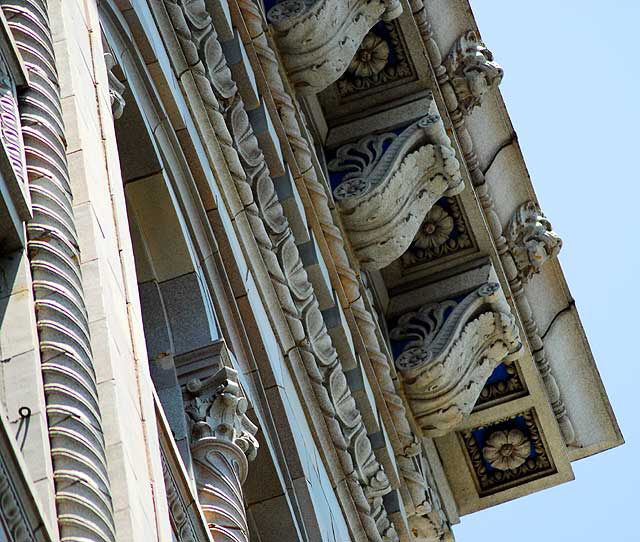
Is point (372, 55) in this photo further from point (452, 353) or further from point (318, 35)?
point (452, 353)

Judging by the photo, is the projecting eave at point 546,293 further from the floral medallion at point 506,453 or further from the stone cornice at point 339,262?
the stone cornice at point 339,262

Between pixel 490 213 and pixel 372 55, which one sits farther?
pixel 490 213

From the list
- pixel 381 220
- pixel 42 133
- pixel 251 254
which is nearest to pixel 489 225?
pixel 381 220

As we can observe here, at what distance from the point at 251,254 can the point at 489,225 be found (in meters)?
3.04

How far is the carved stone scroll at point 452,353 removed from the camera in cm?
1172

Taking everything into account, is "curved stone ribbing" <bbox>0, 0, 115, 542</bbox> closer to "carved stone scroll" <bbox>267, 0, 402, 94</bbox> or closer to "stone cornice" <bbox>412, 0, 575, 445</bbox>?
"carved stone scroll" <bbox>267, 0, 402, 94</bbox>

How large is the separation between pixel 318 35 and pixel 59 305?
18.4 feet

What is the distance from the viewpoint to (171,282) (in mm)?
8570

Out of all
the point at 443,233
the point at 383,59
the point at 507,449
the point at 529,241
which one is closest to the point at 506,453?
the point at 507,449

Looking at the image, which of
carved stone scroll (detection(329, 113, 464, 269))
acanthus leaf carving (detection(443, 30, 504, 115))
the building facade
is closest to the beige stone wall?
the building facade

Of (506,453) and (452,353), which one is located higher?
(452,353)

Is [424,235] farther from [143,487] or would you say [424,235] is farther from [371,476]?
[143,487]

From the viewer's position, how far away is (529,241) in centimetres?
1242

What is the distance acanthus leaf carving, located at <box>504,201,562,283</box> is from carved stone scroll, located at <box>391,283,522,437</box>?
49 centimetres
